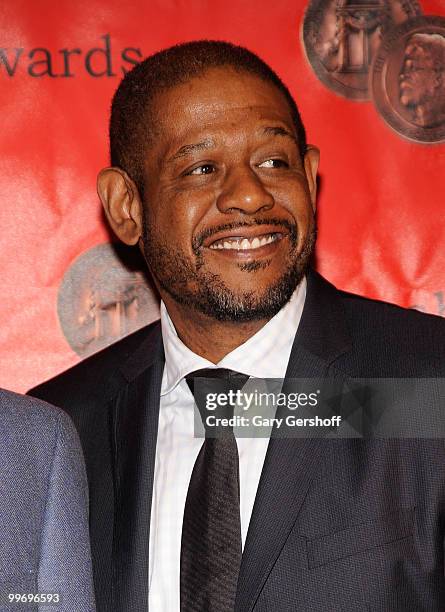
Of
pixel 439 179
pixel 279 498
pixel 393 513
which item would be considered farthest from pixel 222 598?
pixel 439 179

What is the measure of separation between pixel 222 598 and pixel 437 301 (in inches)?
31.2

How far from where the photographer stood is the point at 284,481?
59.3 inches

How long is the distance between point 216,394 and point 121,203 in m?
0.39

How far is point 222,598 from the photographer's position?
58.7 inches

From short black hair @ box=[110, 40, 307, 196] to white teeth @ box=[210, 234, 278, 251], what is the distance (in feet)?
0.63

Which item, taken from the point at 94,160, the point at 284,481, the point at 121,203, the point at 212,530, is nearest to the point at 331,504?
the point at 284,481

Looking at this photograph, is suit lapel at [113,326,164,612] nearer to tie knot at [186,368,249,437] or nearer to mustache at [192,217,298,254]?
tie knot at [186,368,249,437]

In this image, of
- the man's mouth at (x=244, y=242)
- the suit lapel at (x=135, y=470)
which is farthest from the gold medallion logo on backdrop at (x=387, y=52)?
the suit lapel at (x=135, y=470)

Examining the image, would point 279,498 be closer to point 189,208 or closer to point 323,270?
point 189,208

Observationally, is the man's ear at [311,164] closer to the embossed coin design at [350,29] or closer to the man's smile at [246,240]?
→ the man's smile at [246,240]

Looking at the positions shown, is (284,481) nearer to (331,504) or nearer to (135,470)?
(331,504)

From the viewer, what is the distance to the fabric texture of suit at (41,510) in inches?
55.3

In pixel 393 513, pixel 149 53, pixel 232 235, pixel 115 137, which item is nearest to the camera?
pixel 393 513

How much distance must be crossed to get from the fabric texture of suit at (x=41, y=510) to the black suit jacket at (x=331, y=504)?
16 cm
